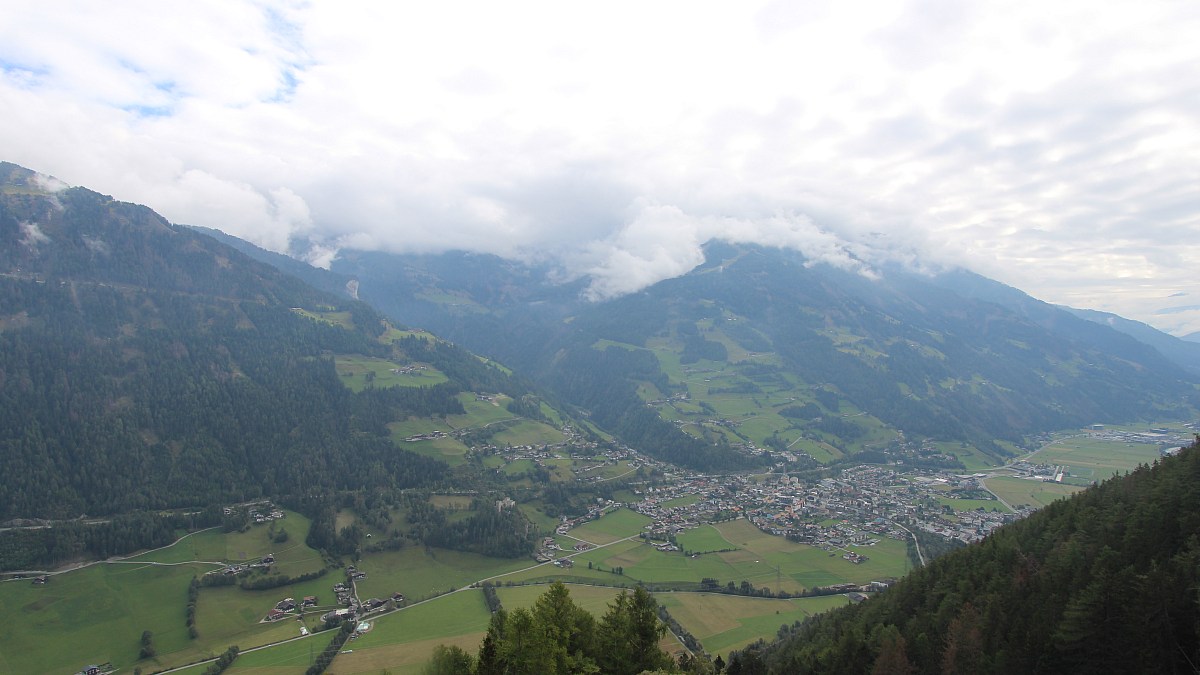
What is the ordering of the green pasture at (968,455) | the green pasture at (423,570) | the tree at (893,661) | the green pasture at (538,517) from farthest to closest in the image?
1. the green pasture at (968,455)
2. the green pasture at (538,517)
3. the green pasture at (423,570)
4. the tree at (893,661)

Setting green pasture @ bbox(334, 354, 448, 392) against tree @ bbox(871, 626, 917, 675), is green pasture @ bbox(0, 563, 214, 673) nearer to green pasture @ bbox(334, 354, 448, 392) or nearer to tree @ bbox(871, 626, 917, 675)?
green pasture @ bbox(334, 354, 448, 392)

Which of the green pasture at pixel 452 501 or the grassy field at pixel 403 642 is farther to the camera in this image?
the green pasture at pixel 452 501

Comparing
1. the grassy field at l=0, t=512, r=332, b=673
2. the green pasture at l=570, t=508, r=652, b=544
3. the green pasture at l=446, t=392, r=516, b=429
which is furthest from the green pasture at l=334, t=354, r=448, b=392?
the green pasture at l=570, t=508, r=652, b=544

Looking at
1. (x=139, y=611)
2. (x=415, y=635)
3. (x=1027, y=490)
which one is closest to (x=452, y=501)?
(x=415, y=635)

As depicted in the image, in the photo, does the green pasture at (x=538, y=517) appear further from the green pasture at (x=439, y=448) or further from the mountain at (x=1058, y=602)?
the mountain at (x=1058, y=602)

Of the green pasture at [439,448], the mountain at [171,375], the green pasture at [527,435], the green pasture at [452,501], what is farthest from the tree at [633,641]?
the green pasture at [527,435]

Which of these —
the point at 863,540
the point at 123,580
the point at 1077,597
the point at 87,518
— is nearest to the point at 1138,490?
the point at 1077,597
